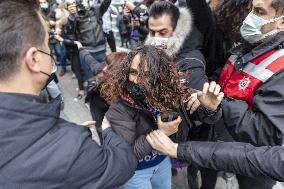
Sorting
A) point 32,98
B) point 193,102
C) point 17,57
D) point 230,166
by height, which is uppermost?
point 17,57

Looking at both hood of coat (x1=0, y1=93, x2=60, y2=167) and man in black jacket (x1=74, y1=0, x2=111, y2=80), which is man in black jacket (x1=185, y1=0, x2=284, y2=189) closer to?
hood of coat (x1=0, y1=93, x2=60, y2=167)

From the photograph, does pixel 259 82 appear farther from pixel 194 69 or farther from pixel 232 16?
pixel 232 16

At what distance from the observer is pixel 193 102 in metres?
1.87

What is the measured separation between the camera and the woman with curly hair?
1794mm

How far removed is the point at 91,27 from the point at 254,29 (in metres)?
3.53

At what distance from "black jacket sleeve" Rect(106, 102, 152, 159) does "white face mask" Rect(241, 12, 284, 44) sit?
0.85m

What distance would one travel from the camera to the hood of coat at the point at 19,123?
1115 mm

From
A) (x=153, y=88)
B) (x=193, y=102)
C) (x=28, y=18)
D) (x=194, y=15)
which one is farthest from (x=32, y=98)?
(x=194, y=15)

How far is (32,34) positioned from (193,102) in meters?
1.00

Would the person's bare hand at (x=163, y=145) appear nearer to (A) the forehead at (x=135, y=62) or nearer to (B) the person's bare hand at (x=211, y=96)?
(B) the person's bare hand at (x=211, y=96)

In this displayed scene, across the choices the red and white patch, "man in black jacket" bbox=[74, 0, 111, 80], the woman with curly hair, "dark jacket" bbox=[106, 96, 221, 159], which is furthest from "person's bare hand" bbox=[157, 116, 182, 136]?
"man in black jacket" bbox=[74, 0, 111, 80]

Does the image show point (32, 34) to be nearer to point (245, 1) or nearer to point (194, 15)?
point (194, 15)

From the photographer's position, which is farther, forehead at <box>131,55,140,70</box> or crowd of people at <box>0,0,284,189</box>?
forehead at <box>131,55,140,70</box>

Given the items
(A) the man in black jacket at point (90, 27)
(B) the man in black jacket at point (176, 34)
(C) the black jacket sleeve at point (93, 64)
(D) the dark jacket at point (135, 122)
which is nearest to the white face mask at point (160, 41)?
(B) the man in black jacket at point (176, 34)
